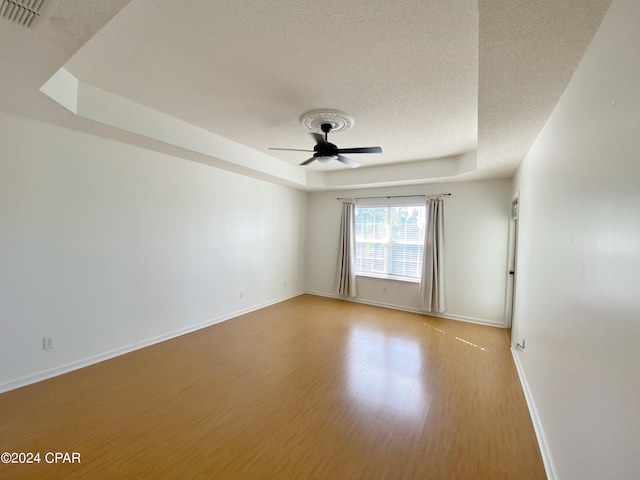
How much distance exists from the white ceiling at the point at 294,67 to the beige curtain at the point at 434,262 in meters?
1.50

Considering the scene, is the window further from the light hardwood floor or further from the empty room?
the light hardwood floor

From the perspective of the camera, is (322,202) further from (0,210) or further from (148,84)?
(0,210)

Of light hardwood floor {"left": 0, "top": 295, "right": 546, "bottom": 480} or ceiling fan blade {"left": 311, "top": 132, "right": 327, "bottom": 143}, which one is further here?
ceiling fan blade {"left": 311, "top": 132, "right": 327, "bottom": 143}

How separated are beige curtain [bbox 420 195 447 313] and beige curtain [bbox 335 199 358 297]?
1.46 metres

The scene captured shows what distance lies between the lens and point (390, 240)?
18.3ft

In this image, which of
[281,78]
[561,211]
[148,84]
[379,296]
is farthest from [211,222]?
[561,211]

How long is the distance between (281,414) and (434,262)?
12.1ft

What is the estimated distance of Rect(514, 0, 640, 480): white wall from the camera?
97cm

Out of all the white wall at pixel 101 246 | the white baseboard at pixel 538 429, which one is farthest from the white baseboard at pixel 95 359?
the white baseboard at pixel 538 429

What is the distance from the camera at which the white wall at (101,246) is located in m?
2.49

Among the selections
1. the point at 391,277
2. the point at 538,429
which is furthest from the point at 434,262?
the point at 538,429

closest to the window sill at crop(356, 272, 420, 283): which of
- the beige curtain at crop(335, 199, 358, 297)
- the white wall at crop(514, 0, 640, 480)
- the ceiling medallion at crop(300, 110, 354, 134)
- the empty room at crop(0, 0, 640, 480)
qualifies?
the beige curtain at crop(335, 199, 358, 297)

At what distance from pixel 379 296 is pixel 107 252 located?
459cm

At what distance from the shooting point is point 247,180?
487 centimetres
